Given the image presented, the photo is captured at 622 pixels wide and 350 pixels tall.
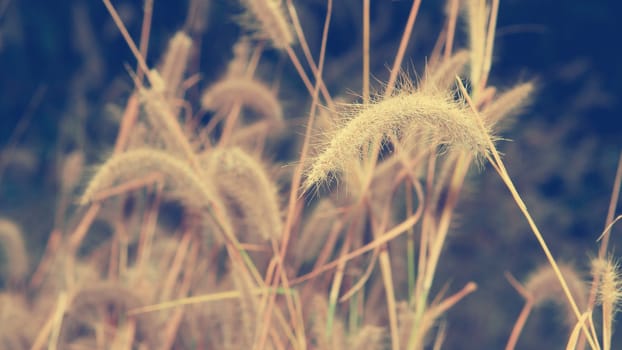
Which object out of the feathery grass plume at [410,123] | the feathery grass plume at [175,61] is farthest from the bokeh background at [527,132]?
the feathery grass plume at [410,123]

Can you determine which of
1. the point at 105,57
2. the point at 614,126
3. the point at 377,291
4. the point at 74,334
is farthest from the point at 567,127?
the point at 105,57

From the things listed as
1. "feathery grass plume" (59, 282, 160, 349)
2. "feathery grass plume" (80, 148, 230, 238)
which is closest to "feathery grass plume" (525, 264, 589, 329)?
"feathery grass plume" (80, 148, 230, 238)

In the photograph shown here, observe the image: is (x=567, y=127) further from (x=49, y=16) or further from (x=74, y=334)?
(x=49, y=16)

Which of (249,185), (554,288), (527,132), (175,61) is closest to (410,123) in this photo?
(249,185)

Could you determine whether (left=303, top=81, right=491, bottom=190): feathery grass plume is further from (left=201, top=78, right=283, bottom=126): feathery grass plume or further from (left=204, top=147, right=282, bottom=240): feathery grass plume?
(left=201, top=78, right=283, bottom=126): feathery grass plume

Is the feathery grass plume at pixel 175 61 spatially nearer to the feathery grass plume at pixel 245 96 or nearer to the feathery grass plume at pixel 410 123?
the feathery grass plume at pixel 245 96
